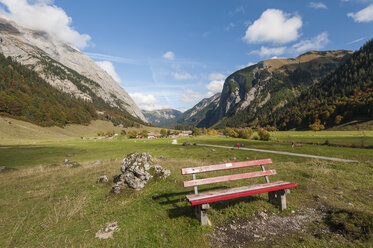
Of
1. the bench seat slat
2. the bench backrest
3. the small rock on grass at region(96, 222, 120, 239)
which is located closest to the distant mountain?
the bench backrest

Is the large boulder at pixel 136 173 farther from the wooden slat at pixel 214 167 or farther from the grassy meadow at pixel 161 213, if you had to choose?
the wooden slat at pixel 214 167

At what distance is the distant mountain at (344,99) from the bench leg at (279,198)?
13744 centimetres

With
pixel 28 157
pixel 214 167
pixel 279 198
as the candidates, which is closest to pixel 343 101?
pixel 279 198

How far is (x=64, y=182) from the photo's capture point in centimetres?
1278

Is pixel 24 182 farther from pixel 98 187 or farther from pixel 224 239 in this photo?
pixel 224 239

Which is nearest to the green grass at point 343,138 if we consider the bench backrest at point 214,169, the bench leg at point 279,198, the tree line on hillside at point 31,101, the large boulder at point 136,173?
the bench leg at point 279,198

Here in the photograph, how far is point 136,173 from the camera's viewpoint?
1069 cm

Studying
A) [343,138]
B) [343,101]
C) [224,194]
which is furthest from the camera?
[343,101]

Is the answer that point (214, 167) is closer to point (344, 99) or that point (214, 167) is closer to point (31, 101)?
point (344, 99)

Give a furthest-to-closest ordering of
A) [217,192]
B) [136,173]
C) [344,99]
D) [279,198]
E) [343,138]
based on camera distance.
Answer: [344,99] < [343,138] < [136,173] < [279,198] < [217,192]

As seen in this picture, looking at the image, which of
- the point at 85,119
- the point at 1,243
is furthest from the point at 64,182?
the point at 85,119

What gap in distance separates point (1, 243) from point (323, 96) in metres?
231

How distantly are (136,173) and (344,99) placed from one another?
597ft

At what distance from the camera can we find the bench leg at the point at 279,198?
7.11 metres
